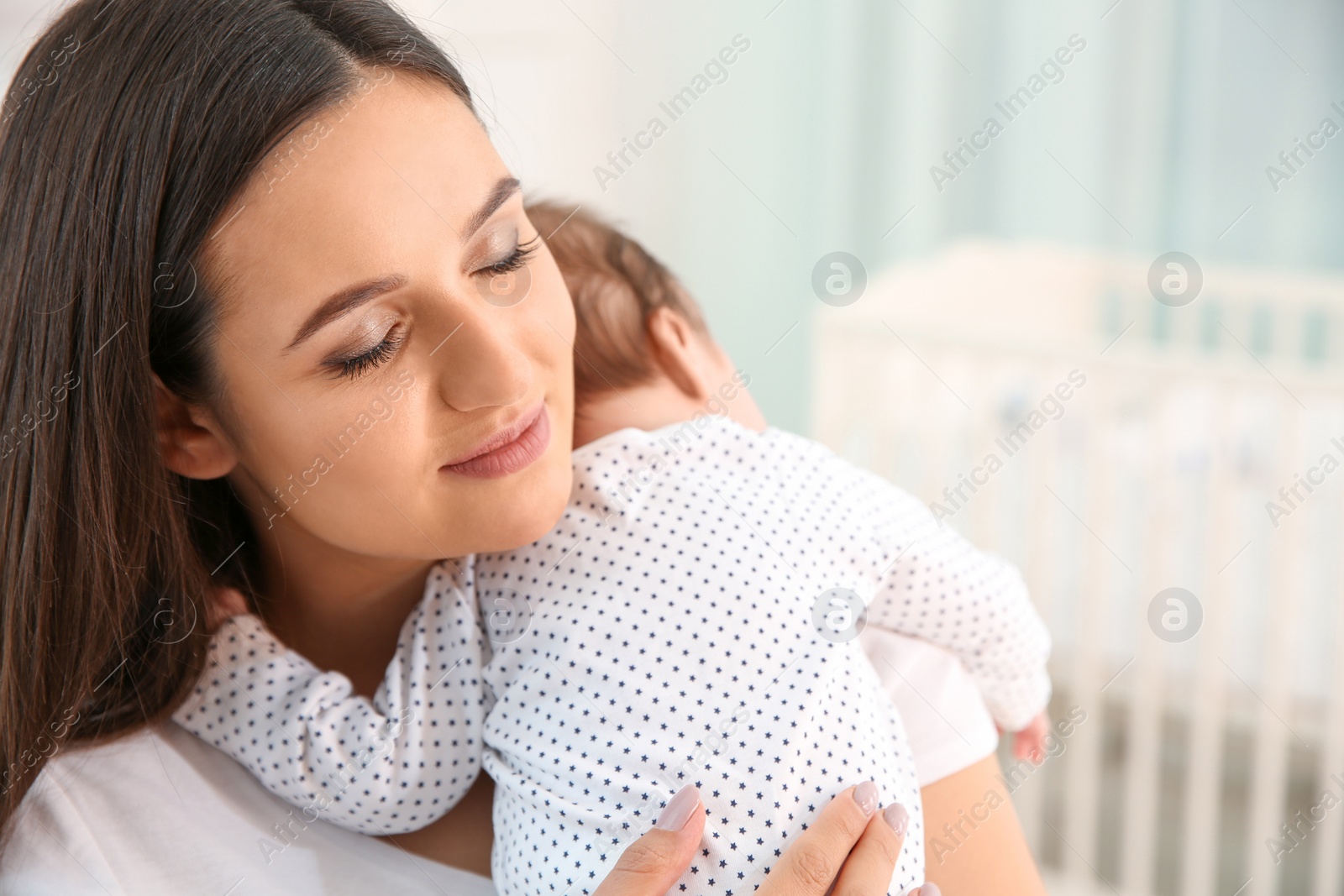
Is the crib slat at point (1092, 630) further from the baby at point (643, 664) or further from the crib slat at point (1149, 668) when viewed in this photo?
the baby at point (643, 664)

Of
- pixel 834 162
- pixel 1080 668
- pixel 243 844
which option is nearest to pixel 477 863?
pixel 243 844

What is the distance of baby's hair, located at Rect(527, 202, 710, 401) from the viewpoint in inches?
40.5

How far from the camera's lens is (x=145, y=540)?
32.5 inches

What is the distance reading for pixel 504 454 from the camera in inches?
31.7

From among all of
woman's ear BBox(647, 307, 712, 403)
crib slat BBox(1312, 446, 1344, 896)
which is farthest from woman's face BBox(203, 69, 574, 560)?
crib slat BBox(1312, 446, 1344, 896)

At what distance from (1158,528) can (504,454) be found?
153 cm

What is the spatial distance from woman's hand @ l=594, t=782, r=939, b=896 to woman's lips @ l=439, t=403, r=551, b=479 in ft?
0.87

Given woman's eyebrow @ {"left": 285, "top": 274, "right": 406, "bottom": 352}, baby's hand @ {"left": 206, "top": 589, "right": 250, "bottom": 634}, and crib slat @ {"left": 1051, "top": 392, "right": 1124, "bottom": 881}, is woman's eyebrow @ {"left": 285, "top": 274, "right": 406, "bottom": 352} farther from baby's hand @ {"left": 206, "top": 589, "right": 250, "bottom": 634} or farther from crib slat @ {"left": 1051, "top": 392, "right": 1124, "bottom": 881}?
crib slat @ {"left": 1051, "top": 392, "right": 1124, "bottom": 881}

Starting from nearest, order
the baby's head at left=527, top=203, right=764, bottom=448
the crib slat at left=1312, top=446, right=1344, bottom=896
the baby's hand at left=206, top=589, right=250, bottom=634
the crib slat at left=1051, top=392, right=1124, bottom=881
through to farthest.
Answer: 1. the baby's hand at left=206, top=589, right=250, bottom=634
2. the baby's head at left=527, top=203, right=764, bottom=448
3. the crib slat at left=1312, top=446, right=1344, bottom=896
4. the crib slat at left=1051, top=392, right=1124, bottom=881

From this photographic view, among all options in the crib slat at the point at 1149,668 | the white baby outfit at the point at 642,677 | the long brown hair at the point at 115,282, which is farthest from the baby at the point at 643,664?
the crib slat at the point at 1149,668

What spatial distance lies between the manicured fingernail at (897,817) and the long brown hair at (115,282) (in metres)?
0.56

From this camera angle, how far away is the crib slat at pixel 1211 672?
191 centimetres

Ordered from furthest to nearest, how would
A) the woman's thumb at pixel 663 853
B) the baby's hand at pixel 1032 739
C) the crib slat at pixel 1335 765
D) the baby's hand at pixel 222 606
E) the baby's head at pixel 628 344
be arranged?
the crib slat at pixel 1335 765, the baby's hand at pixel 1032 739, the baby's head at pixel 628 344, the baby's hand at pixel 222 606, the woman's thumb at pixel 663 853

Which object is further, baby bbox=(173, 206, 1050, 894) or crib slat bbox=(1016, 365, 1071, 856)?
crib slat bbox=(1016, 365, 1071, 856)
